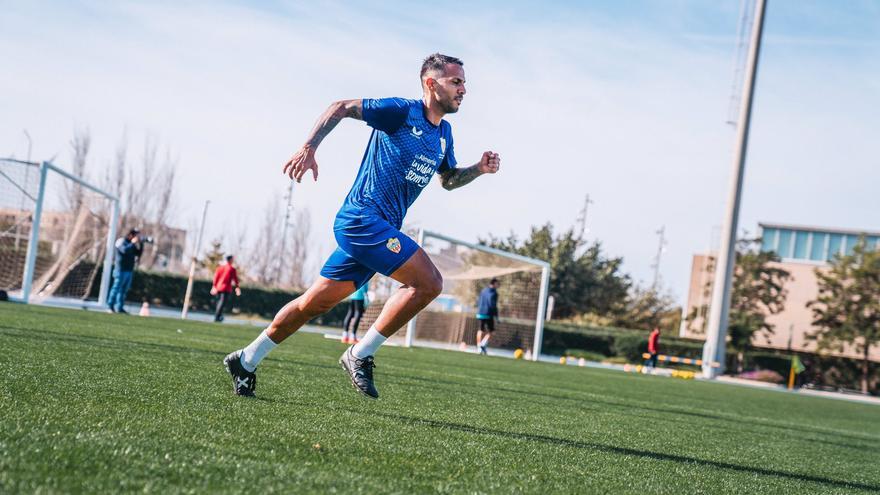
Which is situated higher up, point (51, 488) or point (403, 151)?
point (403, 151)

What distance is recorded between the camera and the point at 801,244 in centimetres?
6469

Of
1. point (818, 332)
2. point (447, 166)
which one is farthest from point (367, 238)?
point (818, 332)

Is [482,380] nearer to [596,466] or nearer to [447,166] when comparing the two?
[447,166]

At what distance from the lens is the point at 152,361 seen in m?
7.49

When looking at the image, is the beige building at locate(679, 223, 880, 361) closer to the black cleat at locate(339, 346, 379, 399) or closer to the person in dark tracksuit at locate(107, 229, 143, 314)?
the person in dark tracksuit at locate(107, 229, 143, 314)

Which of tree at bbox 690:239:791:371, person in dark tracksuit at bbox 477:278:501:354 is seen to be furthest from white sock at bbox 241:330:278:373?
tree at bbox 690:239:791:371

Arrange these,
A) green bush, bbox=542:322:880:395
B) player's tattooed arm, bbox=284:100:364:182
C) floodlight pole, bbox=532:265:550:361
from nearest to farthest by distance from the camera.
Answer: player's tattooed arm, bbox=284:100:364:182 → floodlight pole, bbox=532:265:550:361 → green bush, bbox=542:322:880:395

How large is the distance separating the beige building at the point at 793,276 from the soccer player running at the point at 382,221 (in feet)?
137

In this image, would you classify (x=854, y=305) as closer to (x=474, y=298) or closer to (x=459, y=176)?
(x=474, y=298)

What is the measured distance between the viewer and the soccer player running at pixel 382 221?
530 cm

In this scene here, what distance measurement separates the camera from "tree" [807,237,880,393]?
130 feet

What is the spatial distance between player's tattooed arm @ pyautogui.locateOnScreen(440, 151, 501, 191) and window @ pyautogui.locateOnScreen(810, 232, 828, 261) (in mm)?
64020

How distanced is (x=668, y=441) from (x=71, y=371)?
4108 millimetres

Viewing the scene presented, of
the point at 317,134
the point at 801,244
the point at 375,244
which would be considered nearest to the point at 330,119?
the point at 317,134
